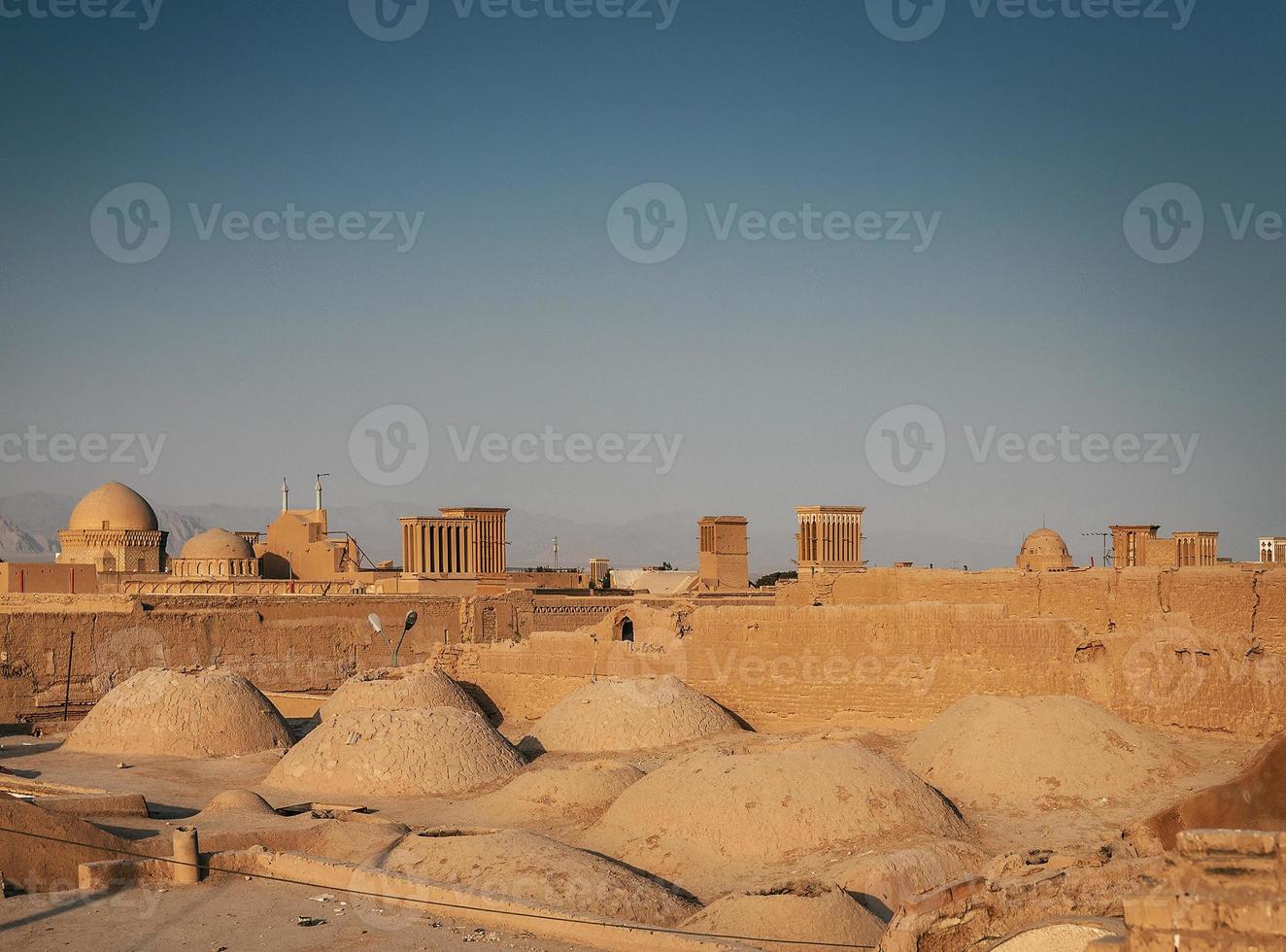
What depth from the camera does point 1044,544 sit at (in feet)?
151

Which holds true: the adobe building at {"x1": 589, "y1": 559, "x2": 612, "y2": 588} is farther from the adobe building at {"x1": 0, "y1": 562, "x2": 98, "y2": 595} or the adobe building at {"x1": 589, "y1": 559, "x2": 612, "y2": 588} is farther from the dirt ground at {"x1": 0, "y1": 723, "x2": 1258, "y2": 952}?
the dirt ground at {"x1": 0, "y1": 723, "x2": 1258, "y2": 952}

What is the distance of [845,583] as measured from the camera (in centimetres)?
2638

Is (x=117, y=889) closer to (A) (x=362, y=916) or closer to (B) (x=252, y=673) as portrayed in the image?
(A) (x=362, y=916)

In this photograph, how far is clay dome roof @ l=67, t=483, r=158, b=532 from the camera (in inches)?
1911

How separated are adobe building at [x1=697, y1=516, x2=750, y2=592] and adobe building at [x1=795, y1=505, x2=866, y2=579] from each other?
3186 millimetres

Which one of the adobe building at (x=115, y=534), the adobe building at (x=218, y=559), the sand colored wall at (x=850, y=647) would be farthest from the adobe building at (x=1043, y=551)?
the adobe building at (x=115, y=534)

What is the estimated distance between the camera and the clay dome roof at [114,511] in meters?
48.5

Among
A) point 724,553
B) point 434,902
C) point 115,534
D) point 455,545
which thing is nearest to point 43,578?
point 115,534

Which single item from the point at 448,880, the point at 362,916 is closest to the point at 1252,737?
the point at 448,880

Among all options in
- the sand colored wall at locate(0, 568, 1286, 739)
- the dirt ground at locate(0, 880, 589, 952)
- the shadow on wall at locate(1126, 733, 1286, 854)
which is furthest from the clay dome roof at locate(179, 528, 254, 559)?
the shadow on wall at locate(1126, 733, 1286, 854)

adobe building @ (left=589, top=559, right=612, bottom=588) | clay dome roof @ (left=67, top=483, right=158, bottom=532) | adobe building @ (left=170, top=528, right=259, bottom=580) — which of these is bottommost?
adobe building @ (left=589, top=559, right=612, bottom=588)

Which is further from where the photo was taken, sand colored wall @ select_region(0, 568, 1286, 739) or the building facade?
the building facade

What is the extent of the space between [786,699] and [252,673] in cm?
1611

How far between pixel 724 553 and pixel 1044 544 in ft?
33.7
